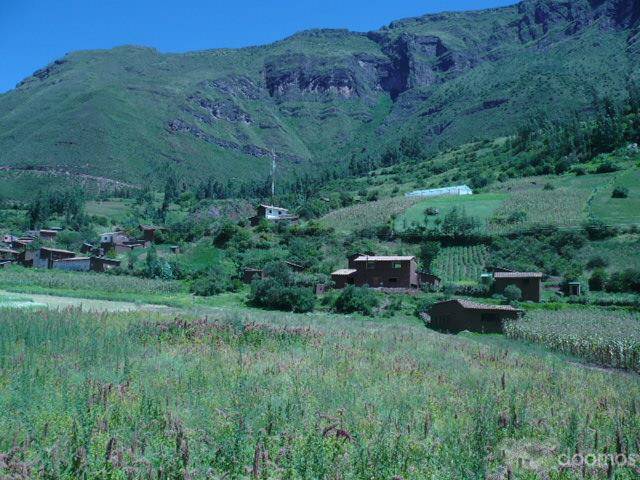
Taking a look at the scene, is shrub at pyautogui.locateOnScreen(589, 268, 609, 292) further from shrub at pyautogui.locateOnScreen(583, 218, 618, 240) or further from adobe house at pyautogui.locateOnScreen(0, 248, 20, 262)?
adobe house at pyautogui.locateOnScreen(0, 248, 20, 262)

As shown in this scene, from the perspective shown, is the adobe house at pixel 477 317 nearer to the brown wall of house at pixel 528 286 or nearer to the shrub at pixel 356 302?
the shrub at pixel 356 302

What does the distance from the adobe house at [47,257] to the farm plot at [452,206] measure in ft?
137

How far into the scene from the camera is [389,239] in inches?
2803

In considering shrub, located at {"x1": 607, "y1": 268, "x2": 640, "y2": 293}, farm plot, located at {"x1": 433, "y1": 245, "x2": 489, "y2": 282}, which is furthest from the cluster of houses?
shrub, located at {"x1": 607, "y1": 268, "x2": 640, "y2": 293}

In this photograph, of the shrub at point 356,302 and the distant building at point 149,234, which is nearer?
the shrub at point 356,302

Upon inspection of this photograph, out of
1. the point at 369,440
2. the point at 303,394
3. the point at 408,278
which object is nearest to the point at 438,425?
the point at 369,440

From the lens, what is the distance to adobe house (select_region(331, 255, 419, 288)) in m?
49.5

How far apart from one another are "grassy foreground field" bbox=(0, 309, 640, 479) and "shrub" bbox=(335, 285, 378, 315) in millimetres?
26013

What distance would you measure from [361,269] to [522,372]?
125 feet

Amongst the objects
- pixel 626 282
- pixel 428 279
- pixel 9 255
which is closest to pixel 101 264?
pixel 9 255

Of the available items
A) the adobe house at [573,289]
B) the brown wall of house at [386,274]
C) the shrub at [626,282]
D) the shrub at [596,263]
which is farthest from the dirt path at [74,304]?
the shrub at [596,263]

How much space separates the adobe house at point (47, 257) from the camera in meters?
64.8

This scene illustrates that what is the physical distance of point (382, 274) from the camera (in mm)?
50125

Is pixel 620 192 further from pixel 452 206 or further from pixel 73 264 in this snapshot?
pixel 73 264
